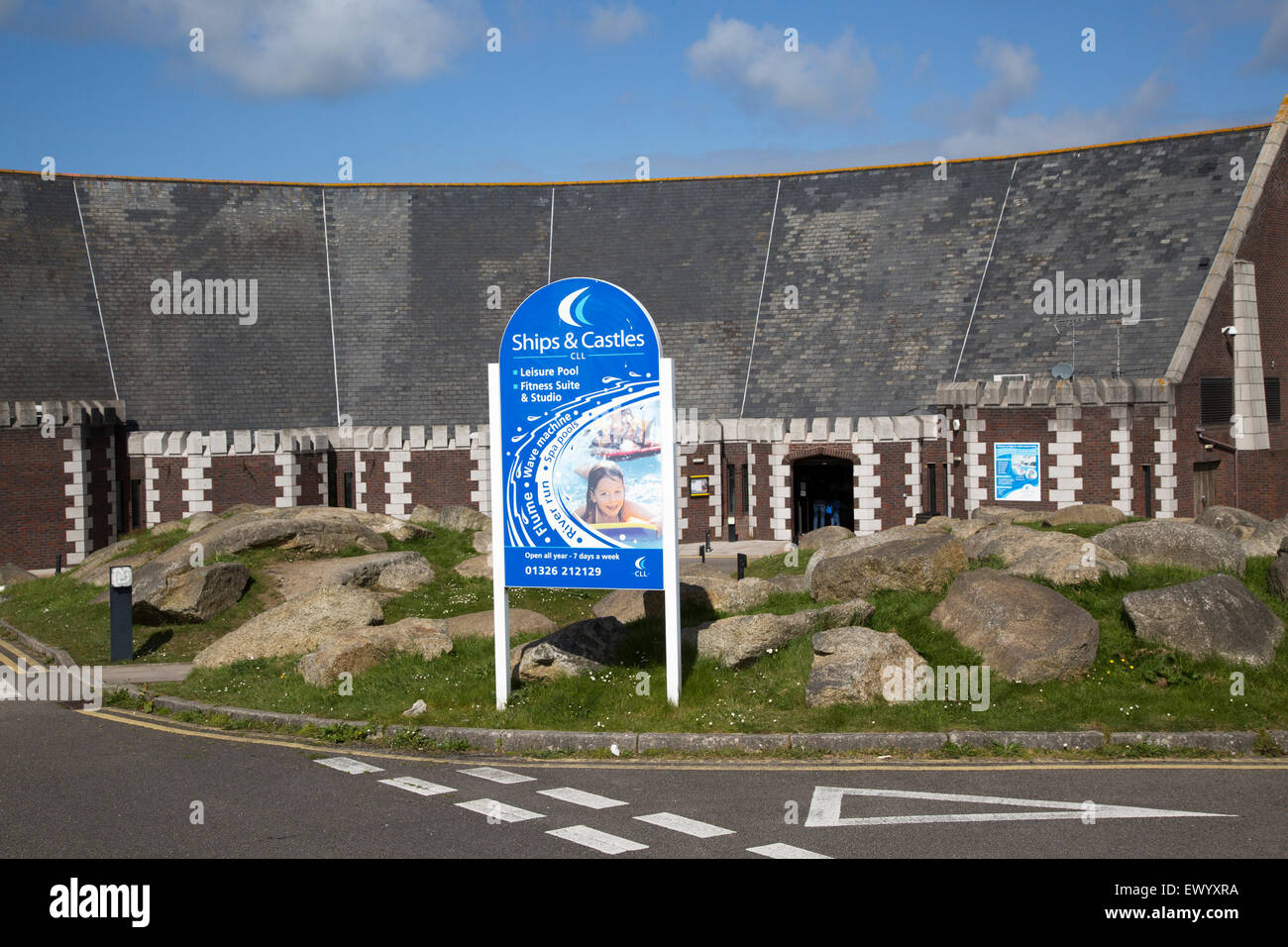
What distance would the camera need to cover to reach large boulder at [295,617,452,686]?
14.7 metres

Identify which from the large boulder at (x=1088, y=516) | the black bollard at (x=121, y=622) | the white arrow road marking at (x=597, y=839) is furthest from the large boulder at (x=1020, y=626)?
the black bollard at (x=121, y=622)

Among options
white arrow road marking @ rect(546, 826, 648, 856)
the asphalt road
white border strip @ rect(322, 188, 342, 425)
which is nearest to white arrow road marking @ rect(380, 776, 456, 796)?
the asphalt road

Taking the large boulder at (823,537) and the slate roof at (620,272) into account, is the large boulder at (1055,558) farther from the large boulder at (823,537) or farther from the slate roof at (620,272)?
the slate roof at (620,272)

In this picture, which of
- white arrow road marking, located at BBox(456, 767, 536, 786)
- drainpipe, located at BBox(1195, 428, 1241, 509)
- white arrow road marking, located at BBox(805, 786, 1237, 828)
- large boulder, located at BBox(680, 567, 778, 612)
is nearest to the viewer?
white arrow road marking, located at BBox(805, 786, 1237, 828)

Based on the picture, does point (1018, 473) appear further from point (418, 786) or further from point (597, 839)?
point (597, 839)

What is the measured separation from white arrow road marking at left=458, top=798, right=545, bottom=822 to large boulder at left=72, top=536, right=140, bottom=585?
1603 centimetres

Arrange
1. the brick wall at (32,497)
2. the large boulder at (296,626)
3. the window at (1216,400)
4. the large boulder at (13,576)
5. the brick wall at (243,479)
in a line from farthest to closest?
the brick wall at (243,479), the brick wall at (32,497), the window at (1216,400), the large boulder at (13,576), the large boulder at (296,626)

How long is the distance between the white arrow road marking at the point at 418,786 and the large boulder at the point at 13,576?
20.8 metres

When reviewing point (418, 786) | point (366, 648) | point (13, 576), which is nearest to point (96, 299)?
point (13, 576)

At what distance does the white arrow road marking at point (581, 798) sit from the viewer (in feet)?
32.9

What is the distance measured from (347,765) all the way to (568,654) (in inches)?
131

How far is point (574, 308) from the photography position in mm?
13594
